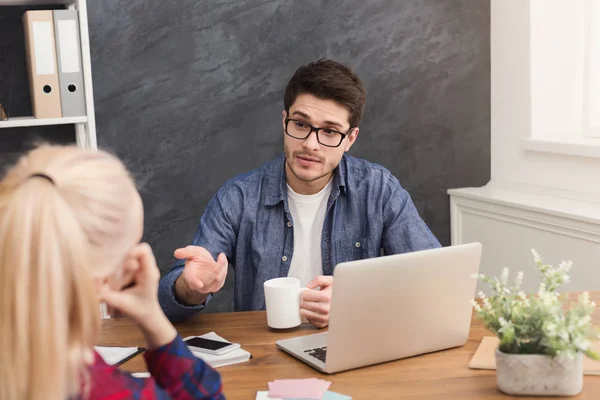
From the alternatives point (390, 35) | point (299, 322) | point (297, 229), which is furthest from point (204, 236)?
point (390, 35)

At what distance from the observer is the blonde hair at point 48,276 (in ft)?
2.74

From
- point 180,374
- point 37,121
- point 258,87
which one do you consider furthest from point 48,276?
point 258,87

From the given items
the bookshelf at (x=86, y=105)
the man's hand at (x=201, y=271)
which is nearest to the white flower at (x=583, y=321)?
the man's hand at (x=201, y=271)

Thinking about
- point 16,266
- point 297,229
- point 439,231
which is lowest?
point 439,231

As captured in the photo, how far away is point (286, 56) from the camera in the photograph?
3.15 m

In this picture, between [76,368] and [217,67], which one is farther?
[217,67]

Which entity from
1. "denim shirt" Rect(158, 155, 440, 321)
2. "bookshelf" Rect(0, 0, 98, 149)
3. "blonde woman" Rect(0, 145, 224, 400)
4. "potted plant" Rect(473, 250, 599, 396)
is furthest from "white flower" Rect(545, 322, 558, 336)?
"bookshelf" Rect(0, 0, 98, 149)

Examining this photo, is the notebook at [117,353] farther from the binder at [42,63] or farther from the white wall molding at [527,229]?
the white wall molding at [527,229]

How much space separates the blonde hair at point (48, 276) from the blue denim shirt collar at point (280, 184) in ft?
4.52

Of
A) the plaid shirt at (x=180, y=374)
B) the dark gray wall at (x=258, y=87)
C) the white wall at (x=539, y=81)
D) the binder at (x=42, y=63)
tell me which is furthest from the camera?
the white wall at (x=539, y=81)

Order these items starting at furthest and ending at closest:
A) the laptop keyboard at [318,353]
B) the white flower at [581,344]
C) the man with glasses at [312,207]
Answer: the man with glasses at [312,207] → the laptop keyboard at [318,353] → the white flower at [581,344]

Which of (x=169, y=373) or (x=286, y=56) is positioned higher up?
(x=286, y=56)

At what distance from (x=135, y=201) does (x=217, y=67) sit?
217 centimetres

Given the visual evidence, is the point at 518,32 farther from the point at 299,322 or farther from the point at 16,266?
the point at 16,266
